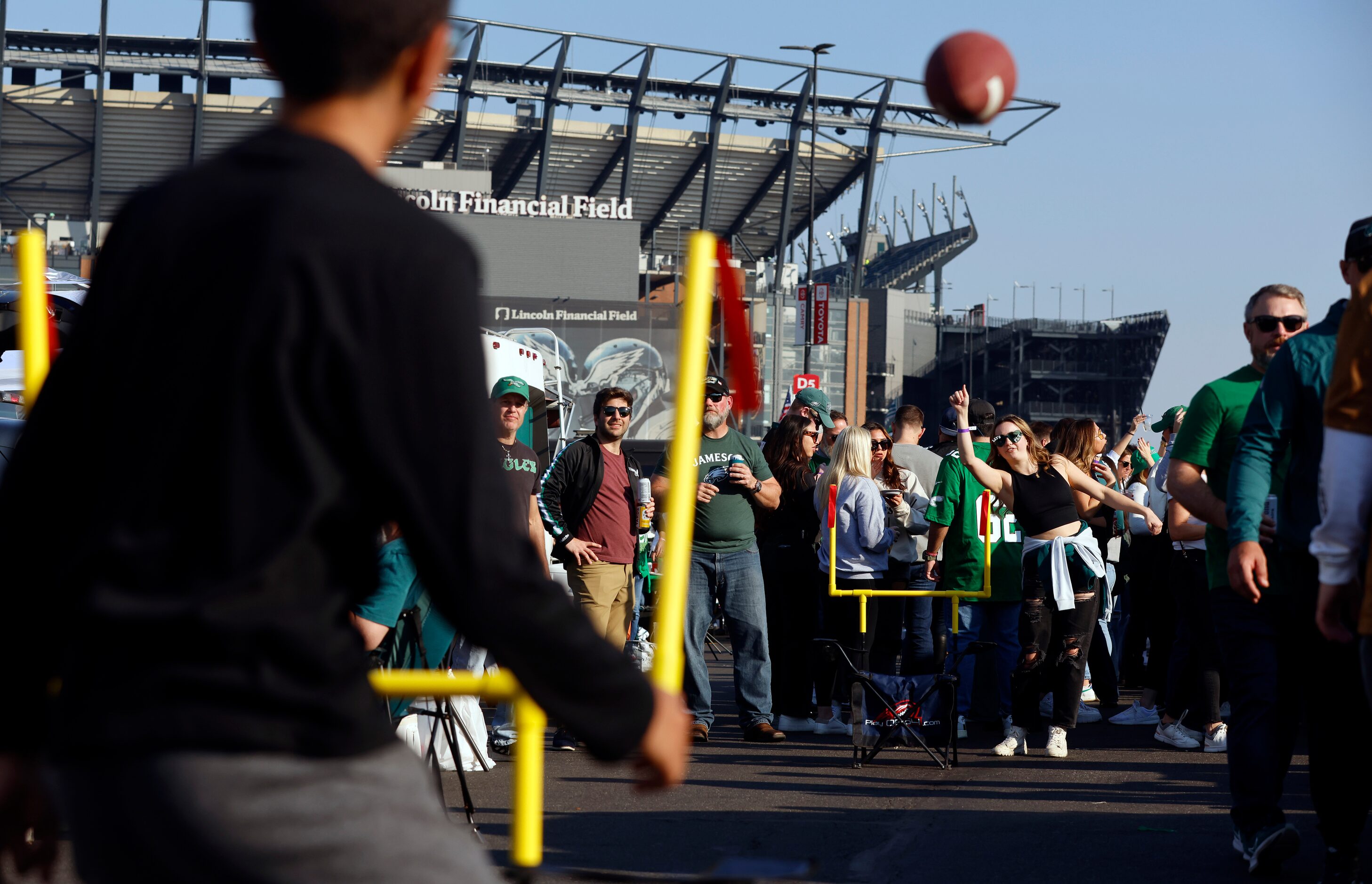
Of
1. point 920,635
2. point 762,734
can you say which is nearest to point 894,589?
point 920,635

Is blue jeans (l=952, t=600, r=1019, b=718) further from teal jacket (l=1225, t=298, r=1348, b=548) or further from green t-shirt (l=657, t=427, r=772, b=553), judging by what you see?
teal jacket (l=1225, t=298, r=1348, b=548)

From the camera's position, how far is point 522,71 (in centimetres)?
7406

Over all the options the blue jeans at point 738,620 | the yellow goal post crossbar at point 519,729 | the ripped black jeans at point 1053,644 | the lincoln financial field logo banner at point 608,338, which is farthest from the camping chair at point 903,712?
the lincoln financial field logo banner at point 608,338

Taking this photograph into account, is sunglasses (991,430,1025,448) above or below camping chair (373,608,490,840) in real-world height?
above

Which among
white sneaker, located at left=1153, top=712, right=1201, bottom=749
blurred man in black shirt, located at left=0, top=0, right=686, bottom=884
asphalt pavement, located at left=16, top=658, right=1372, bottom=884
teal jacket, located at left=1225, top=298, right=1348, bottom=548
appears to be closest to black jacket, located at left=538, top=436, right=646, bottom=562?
asphalt pavement, located at left=16, top=658, right=1372, bottom=884

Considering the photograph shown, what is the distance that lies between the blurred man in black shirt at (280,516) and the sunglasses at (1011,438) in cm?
741

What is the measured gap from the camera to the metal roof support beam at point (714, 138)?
250ft

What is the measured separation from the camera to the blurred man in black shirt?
1494mm

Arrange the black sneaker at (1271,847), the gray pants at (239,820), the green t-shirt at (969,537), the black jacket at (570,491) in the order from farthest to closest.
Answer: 1. the green t-shirt at (969,537)
2. the black jacket at (570,491)
3. the black sneaker at (1271,847)
4. the gray pants at (239,820)

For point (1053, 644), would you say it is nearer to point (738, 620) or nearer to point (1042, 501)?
point (1042, 501)

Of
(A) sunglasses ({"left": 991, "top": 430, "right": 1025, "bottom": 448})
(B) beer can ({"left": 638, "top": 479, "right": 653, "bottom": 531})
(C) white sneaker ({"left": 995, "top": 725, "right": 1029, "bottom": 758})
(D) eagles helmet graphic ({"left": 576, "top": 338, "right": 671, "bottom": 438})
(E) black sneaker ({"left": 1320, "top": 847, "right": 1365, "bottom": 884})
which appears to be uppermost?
(D) eagles helmet graphic ({"left": 576, "top": 338, "right": 671, "bottom": 438})

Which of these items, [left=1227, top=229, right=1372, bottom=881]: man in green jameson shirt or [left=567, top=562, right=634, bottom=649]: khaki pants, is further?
[left=567, top=562, right=634, bottom=649]: khaki pants

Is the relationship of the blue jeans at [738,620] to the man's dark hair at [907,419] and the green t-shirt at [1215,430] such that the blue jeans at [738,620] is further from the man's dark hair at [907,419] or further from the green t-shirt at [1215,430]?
the green t-shirt at [1215,430]

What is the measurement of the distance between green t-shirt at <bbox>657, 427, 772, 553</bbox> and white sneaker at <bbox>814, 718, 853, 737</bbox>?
4.66 feet
